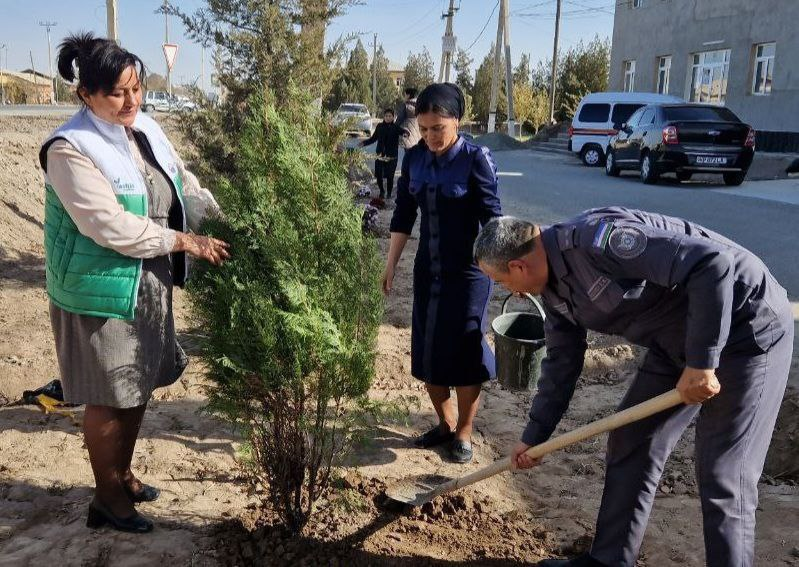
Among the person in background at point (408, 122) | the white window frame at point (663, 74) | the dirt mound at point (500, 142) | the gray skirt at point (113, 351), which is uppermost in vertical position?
the white window frame at point (663, 74)

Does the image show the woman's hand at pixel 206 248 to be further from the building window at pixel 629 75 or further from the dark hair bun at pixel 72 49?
the building window at pixel 629 75

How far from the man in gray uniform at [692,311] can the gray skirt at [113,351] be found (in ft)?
4.03

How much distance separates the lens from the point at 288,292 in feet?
7.86

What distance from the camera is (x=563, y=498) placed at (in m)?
3.50

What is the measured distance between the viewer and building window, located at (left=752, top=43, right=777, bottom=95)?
65.5ft

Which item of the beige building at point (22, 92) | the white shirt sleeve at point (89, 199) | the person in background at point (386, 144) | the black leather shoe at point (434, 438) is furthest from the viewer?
the beige building at point (22, 92)

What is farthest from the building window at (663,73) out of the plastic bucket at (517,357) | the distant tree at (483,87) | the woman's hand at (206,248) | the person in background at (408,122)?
the woman's hand at (206,248)

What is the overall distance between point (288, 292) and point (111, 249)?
2.16 ft

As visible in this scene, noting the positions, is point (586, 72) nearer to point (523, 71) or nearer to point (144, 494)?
point (523, 71)

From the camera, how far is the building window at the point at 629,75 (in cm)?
2806

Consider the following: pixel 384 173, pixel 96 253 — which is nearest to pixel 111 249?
pixel 96 253

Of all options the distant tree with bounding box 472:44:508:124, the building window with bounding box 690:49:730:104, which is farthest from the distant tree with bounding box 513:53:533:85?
the building window with bounding box 690:49:730:104

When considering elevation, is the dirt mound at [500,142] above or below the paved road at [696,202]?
above

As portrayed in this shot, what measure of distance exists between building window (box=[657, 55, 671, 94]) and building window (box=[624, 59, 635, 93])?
192 cm
